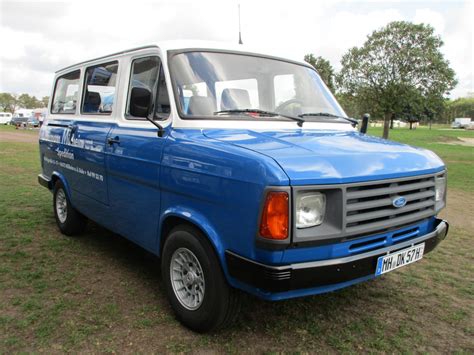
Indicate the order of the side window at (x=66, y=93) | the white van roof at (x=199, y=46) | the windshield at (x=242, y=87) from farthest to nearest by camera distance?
1. the side window at (x=66, y=93)
2. the white van roof at (x=199, y=46)
3. the windshield at (x=242, y=87)

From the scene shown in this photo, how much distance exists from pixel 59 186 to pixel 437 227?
4746 millimetres

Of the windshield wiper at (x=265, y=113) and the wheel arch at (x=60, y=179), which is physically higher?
the windshield wiper at (x=265, y=113)

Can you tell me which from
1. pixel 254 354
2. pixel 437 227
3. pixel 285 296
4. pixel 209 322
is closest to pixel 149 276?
pixel 209 322

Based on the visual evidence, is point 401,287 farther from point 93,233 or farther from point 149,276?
point 93,233

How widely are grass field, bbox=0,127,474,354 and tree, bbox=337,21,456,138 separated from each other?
14.0 m

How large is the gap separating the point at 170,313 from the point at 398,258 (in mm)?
1912

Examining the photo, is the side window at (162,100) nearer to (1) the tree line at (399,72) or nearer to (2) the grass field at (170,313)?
(2) the grass field at (170,313)

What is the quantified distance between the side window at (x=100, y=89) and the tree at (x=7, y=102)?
9972cm

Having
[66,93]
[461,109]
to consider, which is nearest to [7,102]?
[66,93]

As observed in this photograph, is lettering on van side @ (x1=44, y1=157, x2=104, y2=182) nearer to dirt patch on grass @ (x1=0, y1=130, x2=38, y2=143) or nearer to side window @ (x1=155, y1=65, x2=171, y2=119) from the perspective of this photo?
side window @ (x1=155, y1=65, x2=171, y2=119)

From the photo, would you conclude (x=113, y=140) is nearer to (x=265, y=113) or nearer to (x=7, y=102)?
(x=265, y=113)

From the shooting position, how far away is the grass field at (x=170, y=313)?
10.1 feet

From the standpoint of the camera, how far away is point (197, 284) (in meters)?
3.18

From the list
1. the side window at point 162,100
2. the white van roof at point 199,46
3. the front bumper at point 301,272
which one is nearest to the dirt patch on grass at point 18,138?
the white van roof at point 199,46
